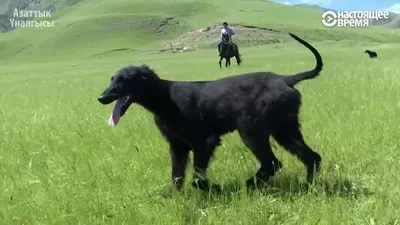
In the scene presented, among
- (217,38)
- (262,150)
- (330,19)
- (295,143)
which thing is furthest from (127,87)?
(330,19)

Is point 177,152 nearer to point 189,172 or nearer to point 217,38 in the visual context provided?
point 189,172

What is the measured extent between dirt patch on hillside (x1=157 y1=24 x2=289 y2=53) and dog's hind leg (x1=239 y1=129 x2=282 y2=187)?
66.6 m

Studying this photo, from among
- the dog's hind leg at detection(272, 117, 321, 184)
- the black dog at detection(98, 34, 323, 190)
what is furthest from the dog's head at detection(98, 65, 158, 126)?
the dog's hind leg at detection(272, 117, 321, 184)

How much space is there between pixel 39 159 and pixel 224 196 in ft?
8.30

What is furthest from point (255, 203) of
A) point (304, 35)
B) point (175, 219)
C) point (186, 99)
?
point (304, 35)

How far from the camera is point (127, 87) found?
5168 millimetres

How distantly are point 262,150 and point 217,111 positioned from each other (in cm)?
57

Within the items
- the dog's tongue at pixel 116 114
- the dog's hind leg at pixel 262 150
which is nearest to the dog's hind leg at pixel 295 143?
the dog's hind leg at pixel 262 150

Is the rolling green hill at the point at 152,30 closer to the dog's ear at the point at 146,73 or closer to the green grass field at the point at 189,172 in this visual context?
the green grass field at the point at 189,172

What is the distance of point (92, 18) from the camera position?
115125 millimetres

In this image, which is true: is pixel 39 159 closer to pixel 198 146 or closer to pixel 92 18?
pixel 198 146

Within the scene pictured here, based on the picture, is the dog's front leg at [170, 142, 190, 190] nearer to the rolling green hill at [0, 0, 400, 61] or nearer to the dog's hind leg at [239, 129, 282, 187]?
the dog's hind leg at [239, 129, 282, 187]

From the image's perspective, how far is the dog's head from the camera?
503 centimetres

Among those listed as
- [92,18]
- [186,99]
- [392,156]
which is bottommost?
[92,18]
